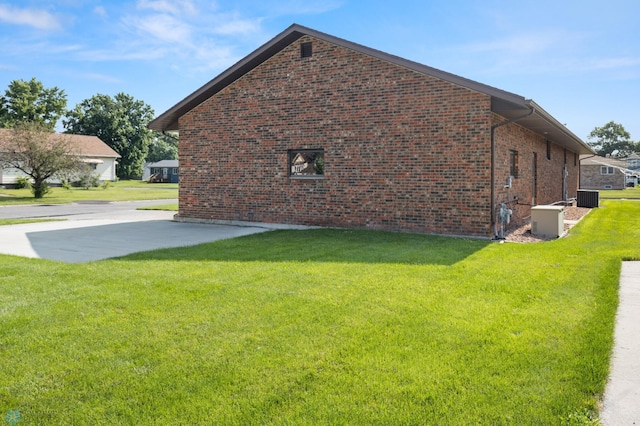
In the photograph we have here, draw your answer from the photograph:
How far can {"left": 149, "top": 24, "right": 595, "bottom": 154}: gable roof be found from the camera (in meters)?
10.3

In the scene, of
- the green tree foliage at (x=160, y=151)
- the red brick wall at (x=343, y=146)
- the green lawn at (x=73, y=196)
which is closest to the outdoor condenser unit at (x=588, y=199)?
the red brick wall at (x=343, y=146)

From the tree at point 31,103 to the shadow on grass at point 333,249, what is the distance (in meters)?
53.3

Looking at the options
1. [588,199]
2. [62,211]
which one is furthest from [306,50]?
[588,199]

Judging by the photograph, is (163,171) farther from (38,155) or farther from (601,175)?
(601,175)

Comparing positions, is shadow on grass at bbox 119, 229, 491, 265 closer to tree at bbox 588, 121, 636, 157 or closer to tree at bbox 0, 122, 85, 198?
tree at bbox 0, 122, 85, 198

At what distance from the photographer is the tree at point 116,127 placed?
2488 inches

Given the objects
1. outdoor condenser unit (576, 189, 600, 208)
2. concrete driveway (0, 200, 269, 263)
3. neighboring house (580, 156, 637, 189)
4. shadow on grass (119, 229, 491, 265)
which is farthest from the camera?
neighboring house (580, 156, 637, 189)

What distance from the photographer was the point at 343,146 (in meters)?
12.3

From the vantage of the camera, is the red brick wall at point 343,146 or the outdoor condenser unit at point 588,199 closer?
the red brick wall at point 343,146

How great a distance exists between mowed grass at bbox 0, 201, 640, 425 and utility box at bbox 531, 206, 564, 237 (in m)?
3.72

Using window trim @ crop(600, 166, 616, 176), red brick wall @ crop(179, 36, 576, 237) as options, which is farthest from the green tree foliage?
red brick wall @ crop(179, 36, 576, 237)

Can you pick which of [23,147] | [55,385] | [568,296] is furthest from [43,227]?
[23,147]

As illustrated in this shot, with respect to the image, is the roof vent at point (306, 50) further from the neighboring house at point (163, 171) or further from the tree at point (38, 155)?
the neighboring house at point (163, 171)

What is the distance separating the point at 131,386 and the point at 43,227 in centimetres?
1185
